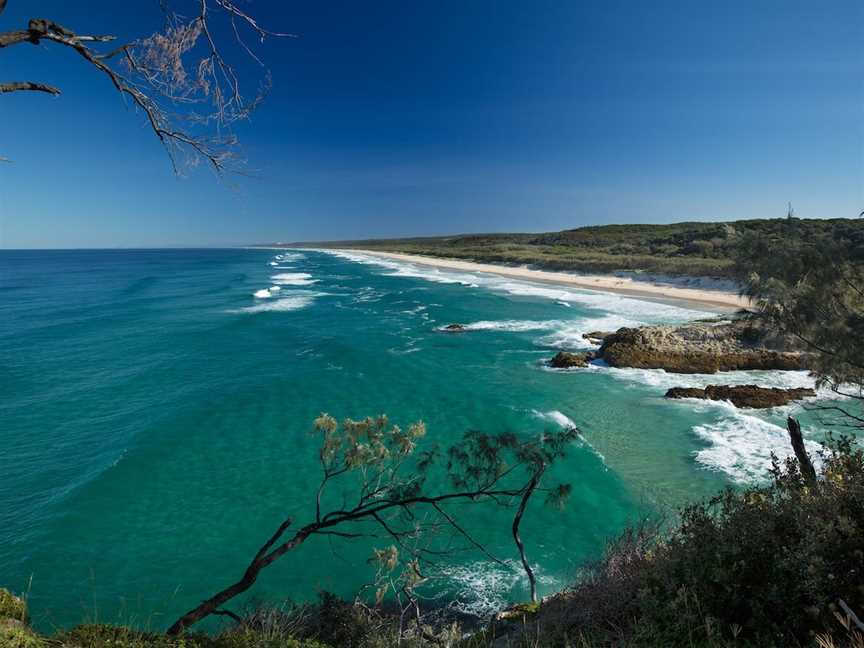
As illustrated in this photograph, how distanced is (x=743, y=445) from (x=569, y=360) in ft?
31.1

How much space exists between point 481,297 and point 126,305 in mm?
36257

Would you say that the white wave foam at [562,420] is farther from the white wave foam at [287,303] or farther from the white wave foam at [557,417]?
the white wave foam at [287,303]

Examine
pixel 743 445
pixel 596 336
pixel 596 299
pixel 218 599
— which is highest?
pixel 596 299

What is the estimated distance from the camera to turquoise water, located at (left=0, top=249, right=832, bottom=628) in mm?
9312

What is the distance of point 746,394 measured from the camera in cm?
1716

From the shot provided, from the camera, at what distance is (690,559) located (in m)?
4.77

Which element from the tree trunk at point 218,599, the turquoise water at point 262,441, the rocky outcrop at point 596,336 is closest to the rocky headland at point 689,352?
the turquoise water at point 262,441

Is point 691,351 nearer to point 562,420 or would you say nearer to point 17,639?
point 562,420

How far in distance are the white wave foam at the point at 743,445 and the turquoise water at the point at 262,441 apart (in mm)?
72

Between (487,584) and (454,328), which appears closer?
(487,584)

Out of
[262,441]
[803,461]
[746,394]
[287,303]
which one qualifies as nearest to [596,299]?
[746,394]

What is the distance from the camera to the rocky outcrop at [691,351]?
2102 centimetres

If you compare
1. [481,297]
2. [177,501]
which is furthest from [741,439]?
[481,297]

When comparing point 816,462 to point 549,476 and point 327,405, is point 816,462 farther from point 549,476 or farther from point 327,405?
point 327,405
